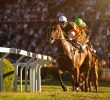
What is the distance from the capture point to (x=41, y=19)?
25.8 metres

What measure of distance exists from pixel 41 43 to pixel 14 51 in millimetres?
14559

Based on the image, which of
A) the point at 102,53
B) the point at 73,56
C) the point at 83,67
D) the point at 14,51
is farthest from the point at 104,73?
the point at 14,51

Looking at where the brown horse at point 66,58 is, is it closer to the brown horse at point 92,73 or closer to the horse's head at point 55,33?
the horse's head at point 55,33

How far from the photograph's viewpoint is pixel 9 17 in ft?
85.8

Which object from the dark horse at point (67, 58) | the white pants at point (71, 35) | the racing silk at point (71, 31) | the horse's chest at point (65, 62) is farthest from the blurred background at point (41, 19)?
the horse's chest at point (65, 62)

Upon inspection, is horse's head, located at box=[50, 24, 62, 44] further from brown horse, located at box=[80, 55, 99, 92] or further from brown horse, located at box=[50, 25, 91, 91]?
brown horse, located at box=[80, 55, 99, 92]

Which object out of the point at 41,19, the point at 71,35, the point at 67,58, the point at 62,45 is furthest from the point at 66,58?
the point at 41,19

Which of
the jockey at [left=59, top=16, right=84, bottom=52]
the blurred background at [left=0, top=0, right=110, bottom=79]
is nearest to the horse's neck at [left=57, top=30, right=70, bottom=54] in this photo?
the jockey at [left=59, top=16, right=84, bottom=52]

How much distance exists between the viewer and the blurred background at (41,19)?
79.2 ft

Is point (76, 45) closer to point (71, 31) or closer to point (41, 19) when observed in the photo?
point (71, 31)

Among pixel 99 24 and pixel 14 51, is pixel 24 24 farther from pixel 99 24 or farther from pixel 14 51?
pixel 14 51

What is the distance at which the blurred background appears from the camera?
2414 cm

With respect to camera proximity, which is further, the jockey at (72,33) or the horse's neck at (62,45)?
the jockey at (72,33)

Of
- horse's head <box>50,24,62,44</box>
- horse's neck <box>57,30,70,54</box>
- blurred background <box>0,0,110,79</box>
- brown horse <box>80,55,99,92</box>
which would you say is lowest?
brown horse <box>80,55,99,92</box>
